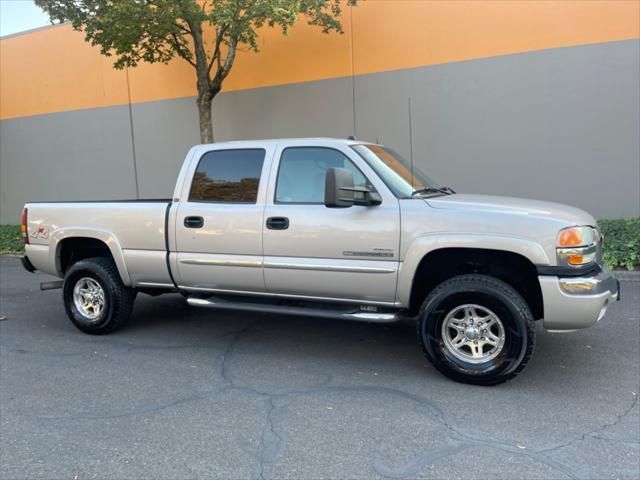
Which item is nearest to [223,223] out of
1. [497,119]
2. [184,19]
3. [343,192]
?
[343,192]

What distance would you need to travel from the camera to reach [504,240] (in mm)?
4098

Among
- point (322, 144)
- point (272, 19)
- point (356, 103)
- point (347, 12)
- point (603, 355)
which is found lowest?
point (603, 355)

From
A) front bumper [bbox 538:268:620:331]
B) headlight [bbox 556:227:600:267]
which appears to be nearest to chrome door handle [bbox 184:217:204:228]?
front bumper [bbox 538:268:620:331]

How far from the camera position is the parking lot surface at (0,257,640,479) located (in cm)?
318

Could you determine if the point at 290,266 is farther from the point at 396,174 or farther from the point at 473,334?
the point at 473,334

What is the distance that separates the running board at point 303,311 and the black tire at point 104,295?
866 mm

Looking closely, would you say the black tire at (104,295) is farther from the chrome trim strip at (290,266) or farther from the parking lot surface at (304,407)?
the chrome trim strip at (290,266)

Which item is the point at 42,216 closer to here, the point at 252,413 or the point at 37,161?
the point at 252,413

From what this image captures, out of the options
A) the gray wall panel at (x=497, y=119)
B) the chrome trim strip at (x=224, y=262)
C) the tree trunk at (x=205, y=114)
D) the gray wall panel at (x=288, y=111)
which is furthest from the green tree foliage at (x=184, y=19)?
the chrome trim strip at (x=224, y=262)

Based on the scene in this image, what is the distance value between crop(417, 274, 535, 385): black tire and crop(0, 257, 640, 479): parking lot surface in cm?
15

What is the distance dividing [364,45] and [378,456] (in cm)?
892

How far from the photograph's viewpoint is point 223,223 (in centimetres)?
506

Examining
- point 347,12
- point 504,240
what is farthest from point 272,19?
point 504,240

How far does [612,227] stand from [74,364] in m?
7.65
